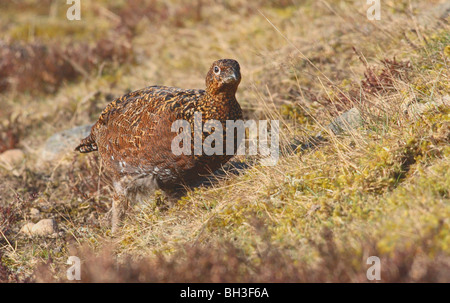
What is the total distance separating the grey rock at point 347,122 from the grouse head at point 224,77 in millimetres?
982

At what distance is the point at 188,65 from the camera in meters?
7.87

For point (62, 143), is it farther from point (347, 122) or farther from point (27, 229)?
point (347, 122)

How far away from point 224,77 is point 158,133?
0.74 meters

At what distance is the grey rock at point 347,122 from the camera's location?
3.96 meters

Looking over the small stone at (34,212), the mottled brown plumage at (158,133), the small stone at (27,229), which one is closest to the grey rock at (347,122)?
the mottled brown plumage at (158,133)

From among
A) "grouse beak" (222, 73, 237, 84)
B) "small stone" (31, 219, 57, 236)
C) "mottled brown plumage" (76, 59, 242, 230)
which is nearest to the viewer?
"grouse beak" (222, 73, 237, 84)

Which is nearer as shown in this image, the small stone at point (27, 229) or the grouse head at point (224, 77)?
the grouse head at point (224, 77)

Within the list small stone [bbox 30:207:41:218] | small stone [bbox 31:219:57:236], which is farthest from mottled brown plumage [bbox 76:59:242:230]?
small stone [bbox 30:207:41:218]

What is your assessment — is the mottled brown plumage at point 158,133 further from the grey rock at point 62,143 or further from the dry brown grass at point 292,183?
the grey rock at point 62,143

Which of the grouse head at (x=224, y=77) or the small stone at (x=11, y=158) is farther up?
the grouse head at (x=224, y=77)

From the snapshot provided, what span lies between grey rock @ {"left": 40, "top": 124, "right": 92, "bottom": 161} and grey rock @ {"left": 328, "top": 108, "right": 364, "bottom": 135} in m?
3.43

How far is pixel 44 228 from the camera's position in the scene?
4.78 m

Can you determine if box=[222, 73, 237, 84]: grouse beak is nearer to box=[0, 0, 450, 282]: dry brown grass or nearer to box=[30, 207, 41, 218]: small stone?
A: box=[0, 0, 450, 282]: dry brown grass

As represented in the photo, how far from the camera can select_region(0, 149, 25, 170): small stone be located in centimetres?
624
